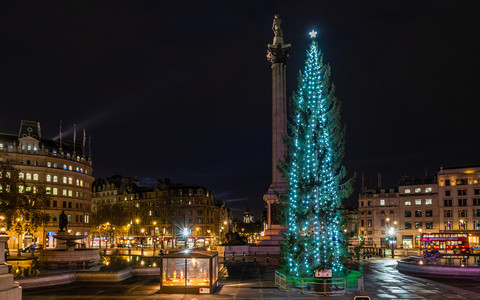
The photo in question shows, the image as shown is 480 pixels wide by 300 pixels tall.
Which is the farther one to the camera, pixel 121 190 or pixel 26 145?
pixel 121 190

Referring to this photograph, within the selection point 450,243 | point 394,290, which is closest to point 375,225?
point 450,243

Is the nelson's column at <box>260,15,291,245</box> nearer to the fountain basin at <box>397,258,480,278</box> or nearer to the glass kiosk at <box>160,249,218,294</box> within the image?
the fountain basin at <box>397,258,480,278</box>

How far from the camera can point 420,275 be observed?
35938 mm

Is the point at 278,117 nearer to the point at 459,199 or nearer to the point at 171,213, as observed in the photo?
the point at 459,199

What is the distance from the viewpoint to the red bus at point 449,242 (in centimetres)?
6469

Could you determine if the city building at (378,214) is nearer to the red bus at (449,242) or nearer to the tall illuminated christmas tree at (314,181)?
the red bus at (449,242)

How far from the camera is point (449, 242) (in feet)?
214

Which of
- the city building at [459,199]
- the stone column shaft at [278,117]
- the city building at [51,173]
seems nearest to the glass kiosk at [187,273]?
the stone column shaft at [278,117]

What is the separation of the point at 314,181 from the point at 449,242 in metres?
47.5

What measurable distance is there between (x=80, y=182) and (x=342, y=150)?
335 feet

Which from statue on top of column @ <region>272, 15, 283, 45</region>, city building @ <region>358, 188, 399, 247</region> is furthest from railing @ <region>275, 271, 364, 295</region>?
city building @ <region>358, 188, 399, 247</region>

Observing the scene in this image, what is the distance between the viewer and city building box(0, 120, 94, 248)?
102312 mm

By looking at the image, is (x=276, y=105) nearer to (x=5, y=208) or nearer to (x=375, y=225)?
(x=5, y=208)

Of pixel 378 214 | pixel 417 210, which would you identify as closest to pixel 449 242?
pixel 417 210
